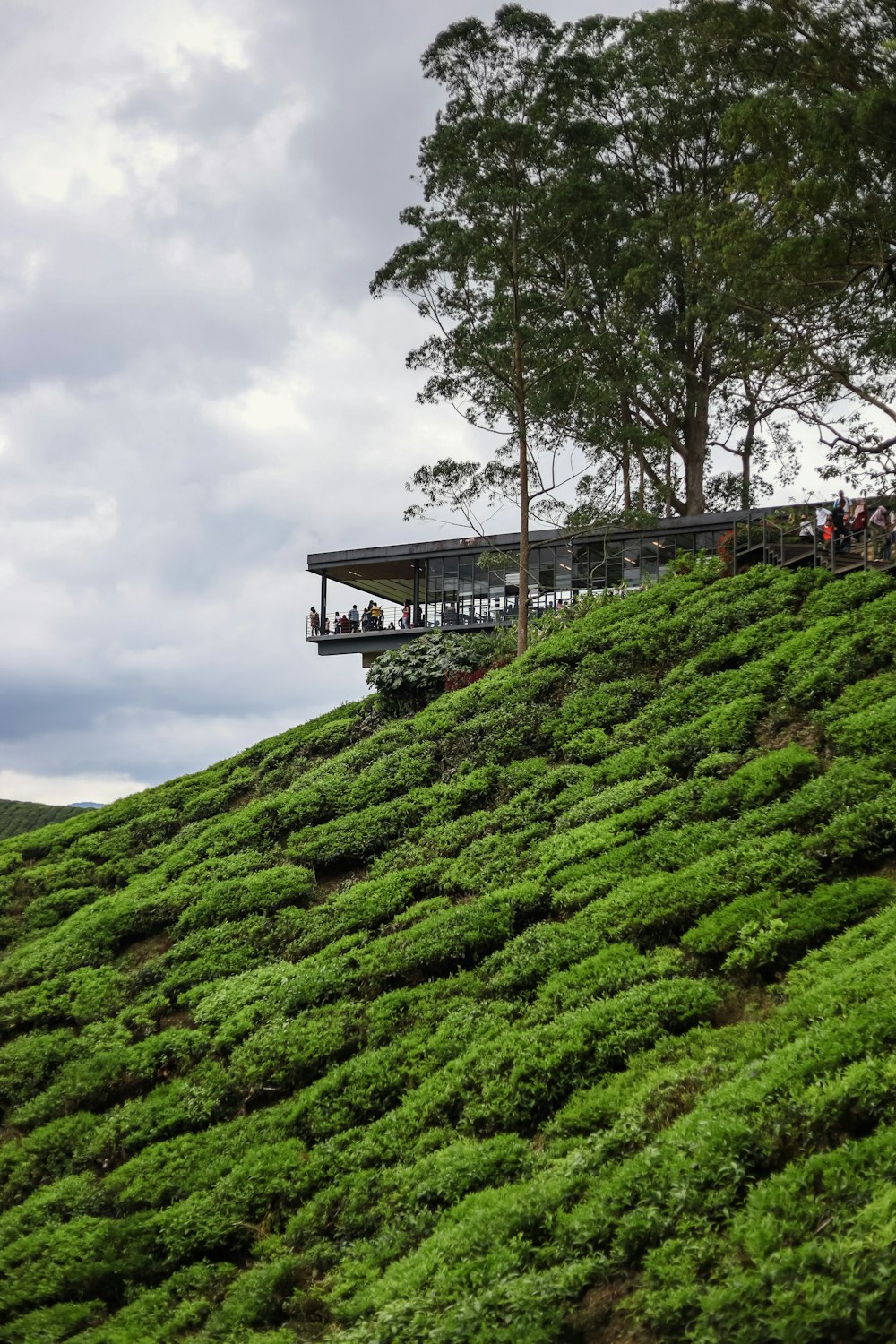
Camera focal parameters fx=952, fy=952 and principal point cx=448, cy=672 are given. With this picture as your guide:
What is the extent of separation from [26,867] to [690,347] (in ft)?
75.9

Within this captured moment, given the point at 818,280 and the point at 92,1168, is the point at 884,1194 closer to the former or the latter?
the point at 92,1168

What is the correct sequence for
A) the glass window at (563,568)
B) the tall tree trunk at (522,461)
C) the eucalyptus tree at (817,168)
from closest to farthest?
the eucalyptus tree at (817,168), the tall tree trunk at (522,461), the glass window at (563,568)

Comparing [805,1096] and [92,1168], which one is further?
[92,1168]

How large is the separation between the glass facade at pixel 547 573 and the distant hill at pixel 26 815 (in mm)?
17233

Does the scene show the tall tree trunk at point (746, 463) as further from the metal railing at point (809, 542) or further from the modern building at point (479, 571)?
the metal railing at point (809, 542)

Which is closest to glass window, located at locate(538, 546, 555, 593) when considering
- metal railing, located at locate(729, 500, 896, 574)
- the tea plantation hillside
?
metal railing, located at locate(729, 500, 896, 574)

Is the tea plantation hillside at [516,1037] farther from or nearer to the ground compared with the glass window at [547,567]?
nearer to the ground

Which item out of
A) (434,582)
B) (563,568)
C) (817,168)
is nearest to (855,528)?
(817,168)

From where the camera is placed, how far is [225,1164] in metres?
7.74

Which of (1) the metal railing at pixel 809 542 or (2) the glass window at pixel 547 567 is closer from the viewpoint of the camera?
(1) the metal railing at pixel 809 542

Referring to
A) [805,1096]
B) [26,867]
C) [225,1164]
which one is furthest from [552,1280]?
[26,867]

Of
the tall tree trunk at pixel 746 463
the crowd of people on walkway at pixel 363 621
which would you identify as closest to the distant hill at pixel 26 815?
the crowd of people on walkway at pixel 363 621

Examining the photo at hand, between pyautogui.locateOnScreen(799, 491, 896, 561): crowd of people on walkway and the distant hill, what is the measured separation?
3015cm

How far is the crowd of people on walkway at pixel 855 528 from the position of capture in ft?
52.1
